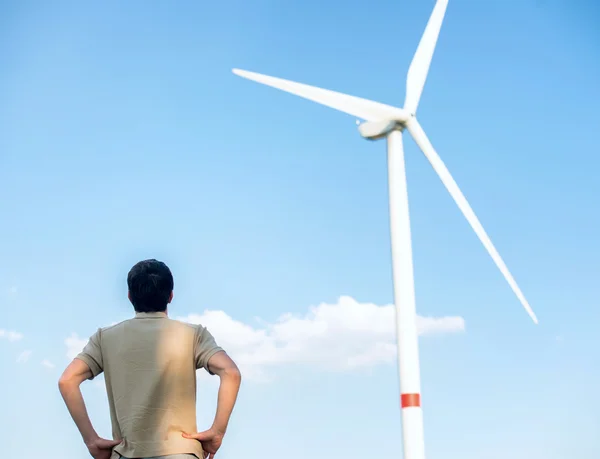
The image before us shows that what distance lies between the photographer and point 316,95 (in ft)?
48.8

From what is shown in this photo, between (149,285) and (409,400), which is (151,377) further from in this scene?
(409,400)

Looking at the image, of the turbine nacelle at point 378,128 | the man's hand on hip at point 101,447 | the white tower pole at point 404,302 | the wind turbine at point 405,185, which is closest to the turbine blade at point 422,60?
the wind turbine at point 405,185

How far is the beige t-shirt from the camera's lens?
550 cm

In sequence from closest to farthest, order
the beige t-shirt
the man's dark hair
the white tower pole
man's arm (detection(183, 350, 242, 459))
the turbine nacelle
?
the beige t-shirt
man's arm (detection(183, 350, 242, 459))
the man's dark hair
the white tower pole
the turbine nacelle

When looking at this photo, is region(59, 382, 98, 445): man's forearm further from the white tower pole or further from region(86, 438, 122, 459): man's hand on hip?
the white tower pole

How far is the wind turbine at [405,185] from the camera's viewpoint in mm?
11211

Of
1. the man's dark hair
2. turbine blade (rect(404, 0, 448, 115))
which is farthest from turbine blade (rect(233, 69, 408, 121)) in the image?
the man's dark hair

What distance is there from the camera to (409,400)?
11086 millimetres

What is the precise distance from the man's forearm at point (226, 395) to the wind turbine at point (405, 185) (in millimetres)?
5554

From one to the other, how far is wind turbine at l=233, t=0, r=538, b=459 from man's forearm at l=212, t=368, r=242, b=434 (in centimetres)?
555

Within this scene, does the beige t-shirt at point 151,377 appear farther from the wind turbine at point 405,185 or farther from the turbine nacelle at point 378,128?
the turbine nacelle at point 378,128

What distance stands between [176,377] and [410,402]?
6249mm

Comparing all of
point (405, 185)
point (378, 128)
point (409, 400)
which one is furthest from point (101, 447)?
point (378, 128)

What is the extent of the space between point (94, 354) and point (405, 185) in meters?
8.60
